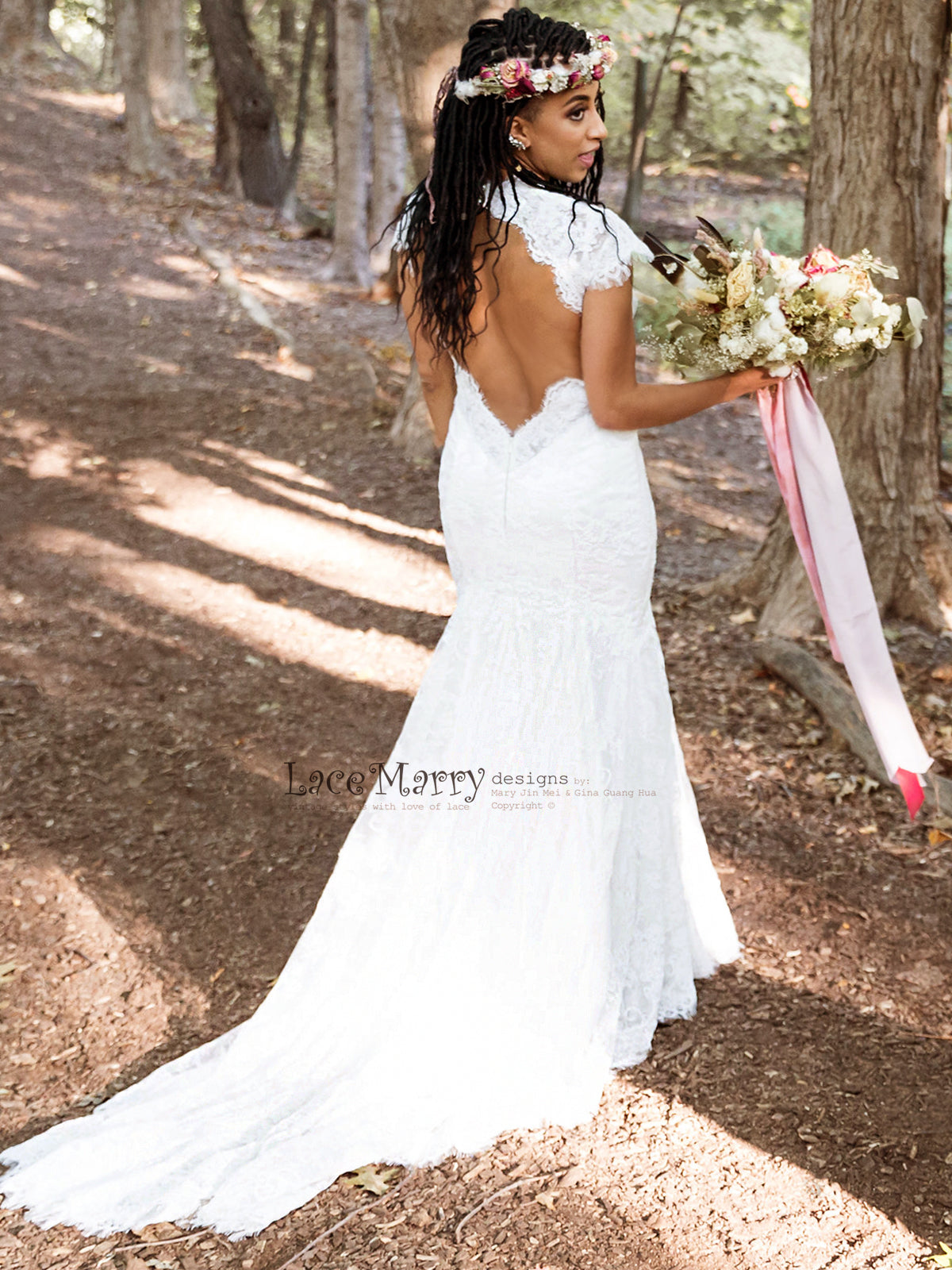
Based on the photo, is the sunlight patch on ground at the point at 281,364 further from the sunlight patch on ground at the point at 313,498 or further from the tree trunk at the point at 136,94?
the tree trunk at the point at 136,94

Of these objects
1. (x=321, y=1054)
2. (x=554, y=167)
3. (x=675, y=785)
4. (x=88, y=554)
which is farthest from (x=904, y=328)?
(x=88, y=554)

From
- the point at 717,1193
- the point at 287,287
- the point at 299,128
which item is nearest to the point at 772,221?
the point at 299,128

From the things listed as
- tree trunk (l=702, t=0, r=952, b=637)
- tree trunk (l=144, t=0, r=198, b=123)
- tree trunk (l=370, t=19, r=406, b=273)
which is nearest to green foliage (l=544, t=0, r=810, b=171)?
tree trunk (l=370, t=19, r=406, b=273)

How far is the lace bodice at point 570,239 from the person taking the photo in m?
2.69

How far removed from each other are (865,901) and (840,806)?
26.0 inches

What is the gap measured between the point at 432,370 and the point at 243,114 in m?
15.0

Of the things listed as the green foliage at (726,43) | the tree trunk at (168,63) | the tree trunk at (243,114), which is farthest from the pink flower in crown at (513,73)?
the tree trunk at (168,63)

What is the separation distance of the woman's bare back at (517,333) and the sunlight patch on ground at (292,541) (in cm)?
371

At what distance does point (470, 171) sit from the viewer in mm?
2768

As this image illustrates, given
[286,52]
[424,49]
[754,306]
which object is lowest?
[754,306]

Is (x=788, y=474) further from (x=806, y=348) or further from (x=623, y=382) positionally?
(x=623, y=382)

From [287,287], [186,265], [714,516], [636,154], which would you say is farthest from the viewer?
[636,154]

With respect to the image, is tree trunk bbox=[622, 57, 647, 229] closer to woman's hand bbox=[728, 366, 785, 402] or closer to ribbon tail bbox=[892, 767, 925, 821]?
woman's hand bbox=[728, 366, 785, 402]

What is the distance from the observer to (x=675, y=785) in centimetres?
331
